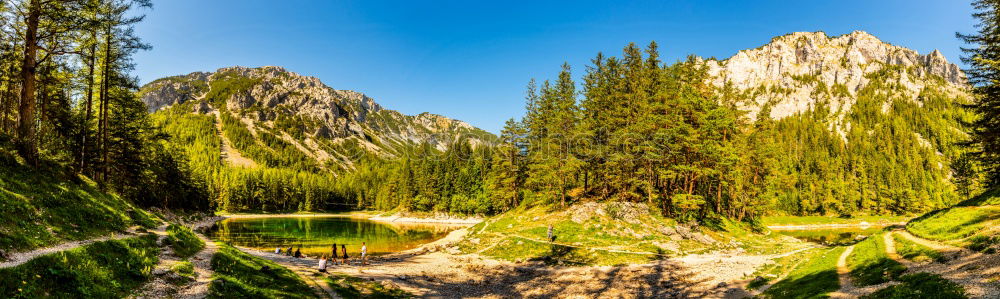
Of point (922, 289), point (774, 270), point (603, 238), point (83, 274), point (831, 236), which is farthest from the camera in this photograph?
point (831, 236)

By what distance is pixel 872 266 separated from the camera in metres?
20.6

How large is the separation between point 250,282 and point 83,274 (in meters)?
7.22

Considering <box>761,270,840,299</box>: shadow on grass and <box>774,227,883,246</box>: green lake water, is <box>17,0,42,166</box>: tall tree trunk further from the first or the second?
<box>774,227,883,246</box>: green lake water

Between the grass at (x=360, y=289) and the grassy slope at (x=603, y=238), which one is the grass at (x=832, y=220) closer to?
the grassy slope at (x=603, y=238)

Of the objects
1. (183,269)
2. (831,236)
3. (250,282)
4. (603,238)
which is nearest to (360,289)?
(250,282)

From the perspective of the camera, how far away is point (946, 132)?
194 metres

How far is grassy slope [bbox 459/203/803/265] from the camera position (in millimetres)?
37987

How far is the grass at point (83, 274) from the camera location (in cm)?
998

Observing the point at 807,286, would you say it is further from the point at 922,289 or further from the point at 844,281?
the point at 922,289

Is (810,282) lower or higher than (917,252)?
lower

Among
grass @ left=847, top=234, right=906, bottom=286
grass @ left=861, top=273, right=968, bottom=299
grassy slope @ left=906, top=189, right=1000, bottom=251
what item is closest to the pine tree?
grassy slope @ left=906, top=189, right=1000, bottom=251

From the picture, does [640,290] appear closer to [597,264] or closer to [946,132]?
[597,264]

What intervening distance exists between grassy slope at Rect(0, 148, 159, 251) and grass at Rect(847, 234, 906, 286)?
3256 centimetres

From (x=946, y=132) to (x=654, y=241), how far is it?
253m
